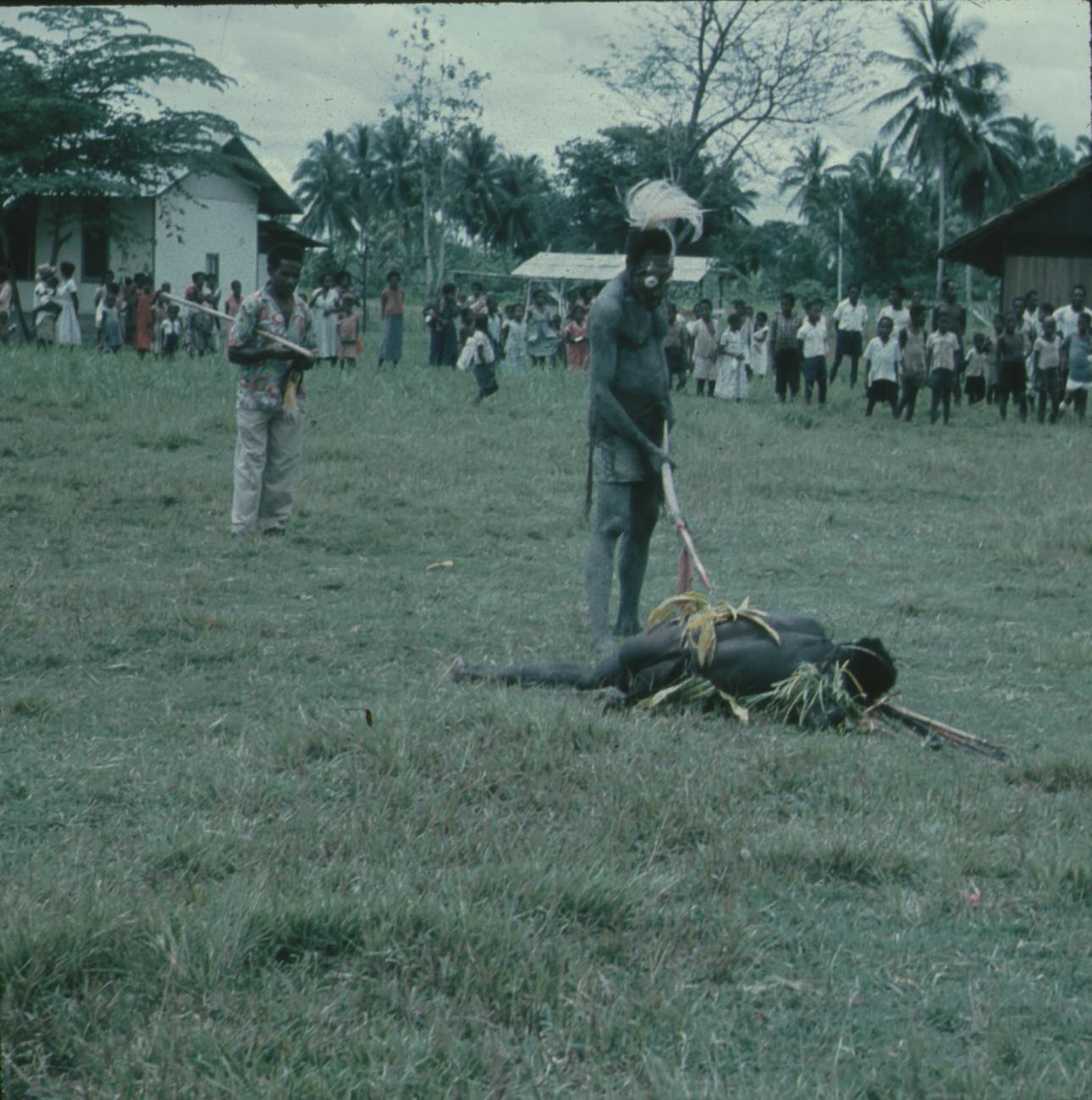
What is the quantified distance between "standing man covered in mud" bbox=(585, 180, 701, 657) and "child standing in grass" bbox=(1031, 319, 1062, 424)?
51.6ft

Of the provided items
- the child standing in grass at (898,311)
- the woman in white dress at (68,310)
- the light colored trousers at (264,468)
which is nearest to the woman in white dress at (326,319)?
the woman in white dress at (68,310)

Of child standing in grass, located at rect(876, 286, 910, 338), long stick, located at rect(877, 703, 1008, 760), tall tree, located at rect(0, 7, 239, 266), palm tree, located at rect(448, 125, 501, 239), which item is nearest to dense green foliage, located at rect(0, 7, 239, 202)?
tall tree, located at rect(0, 7, 239, 266)

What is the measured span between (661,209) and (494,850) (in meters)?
3.77

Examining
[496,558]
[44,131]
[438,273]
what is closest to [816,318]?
[496,558]

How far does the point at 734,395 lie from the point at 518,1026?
2088cm

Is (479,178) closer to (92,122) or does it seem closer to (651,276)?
(92,122)

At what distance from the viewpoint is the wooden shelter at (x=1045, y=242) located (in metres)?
29.6

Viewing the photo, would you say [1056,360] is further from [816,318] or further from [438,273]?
[438,273]

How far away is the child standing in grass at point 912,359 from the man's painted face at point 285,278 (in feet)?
43.4

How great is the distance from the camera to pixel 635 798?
15.2 feet

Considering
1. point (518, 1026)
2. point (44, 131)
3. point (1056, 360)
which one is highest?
point (44, 131)

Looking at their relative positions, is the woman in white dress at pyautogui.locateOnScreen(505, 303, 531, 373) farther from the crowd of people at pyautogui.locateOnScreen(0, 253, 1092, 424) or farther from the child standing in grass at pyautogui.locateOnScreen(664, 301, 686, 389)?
the child standing in grass at pyautogui.locateOnScreen(664, 301, 686, 389)

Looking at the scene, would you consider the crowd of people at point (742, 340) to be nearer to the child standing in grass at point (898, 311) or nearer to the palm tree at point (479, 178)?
the child standing in grass at point (898, 311)

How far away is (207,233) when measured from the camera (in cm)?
4125
